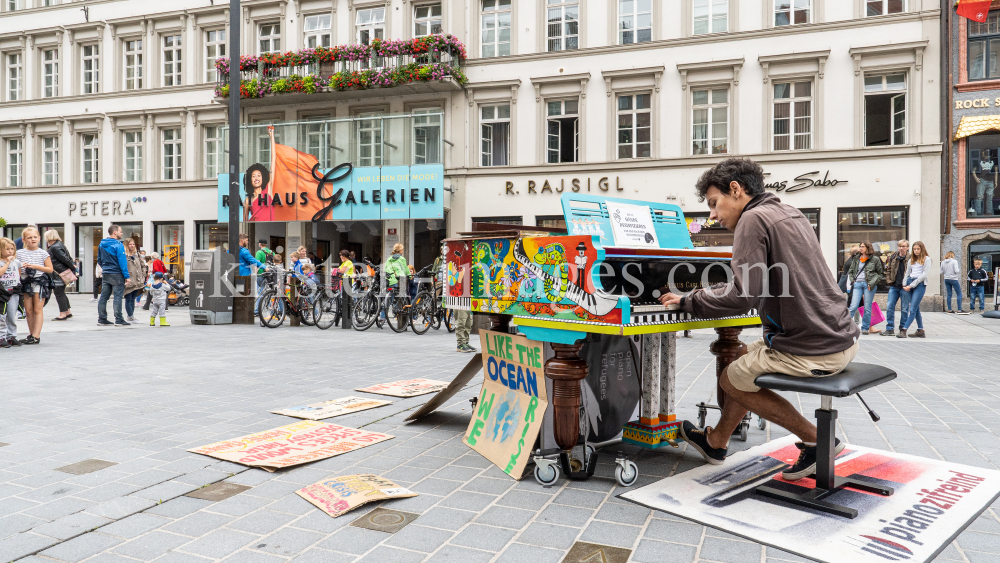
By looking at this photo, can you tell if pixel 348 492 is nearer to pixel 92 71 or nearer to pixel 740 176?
pixel 740 176

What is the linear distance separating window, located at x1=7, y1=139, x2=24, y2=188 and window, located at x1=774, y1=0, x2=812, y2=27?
28.8 meters

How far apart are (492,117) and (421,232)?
176 inches

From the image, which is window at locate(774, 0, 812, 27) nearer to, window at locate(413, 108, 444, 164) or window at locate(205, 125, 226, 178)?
window at locate(413, 108, 444, 164)

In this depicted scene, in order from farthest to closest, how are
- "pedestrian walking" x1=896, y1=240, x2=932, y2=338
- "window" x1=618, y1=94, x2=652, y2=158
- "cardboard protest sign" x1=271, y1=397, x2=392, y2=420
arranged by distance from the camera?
1. "window" x1=618, y1=94, x2=652, y2=158
2. "pedestrian walking" x1=896, y1=240, x2=932, y2=338
3. "cardboard protest sign" x1=271, y1=397, x2=392, y2=420

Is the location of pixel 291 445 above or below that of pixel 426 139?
below

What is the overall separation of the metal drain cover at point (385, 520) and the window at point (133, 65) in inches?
1096

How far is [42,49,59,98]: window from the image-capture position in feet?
88.9

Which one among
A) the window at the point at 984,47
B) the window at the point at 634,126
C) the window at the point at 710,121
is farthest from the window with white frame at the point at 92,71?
the window at the point at 984,47

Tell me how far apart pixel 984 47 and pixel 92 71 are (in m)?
30.3

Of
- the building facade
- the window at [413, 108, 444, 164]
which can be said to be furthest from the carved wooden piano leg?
the window at [413, 108, 444, 164]

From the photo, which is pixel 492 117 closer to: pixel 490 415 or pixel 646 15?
pixel 646 15

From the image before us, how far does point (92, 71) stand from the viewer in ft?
87.1

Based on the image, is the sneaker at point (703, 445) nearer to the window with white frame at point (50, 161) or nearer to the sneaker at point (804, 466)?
the sneaker at point (804, 466)

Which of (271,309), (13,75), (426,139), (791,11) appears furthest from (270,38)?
(791,11)
